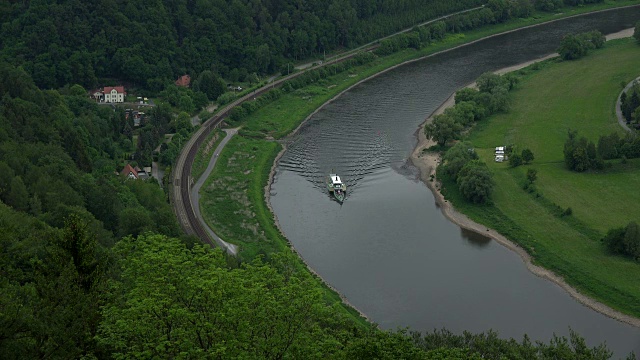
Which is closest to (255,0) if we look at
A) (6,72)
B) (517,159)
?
(6,72)

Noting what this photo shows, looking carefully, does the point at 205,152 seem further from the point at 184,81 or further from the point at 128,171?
the point at 184,81

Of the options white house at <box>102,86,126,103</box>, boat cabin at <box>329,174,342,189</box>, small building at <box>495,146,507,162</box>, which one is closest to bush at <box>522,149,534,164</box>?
small building at <box>495,146,507,162</box>

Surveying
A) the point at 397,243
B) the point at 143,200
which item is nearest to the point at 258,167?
the point at 143,200

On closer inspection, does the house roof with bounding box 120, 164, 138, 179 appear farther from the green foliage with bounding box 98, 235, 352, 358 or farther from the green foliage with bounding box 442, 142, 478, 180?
Result: the green foliage with bounding box 98, 235, 352, 358

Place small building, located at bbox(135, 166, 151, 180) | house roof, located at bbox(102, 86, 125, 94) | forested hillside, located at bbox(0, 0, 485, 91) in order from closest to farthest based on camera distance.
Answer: small building, located at bbox(135, 166, 151, 180) < house roof, located at bbox(102, 86, 125, 94) < forested hillside, located at bbox(0, 0, 485, 91)

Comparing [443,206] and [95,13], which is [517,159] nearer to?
[443,206]
